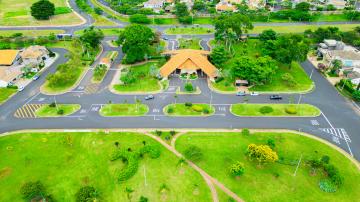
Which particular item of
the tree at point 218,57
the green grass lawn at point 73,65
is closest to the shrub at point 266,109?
the tree at point 218,57

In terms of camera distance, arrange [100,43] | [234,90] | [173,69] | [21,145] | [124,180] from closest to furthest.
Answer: [124,180] → [21,145] → [234,90] → [173,69] → [100,43]

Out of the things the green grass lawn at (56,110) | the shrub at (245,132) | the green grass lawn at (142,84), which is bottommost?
the shrub at (245,132)

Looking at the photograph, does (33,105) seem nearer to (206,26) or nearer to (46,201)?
(46,201)

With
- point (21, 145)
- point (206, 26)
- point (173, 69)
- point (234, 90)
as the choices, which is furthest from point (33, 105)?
point (206, 26)

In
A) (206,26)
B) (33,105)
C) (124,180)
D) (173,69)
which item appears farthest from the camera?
(206,26)

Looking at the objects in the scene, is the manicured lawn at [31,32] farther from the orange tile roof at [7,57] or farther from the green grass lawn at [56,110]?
the green grass lawn at [56,110]
